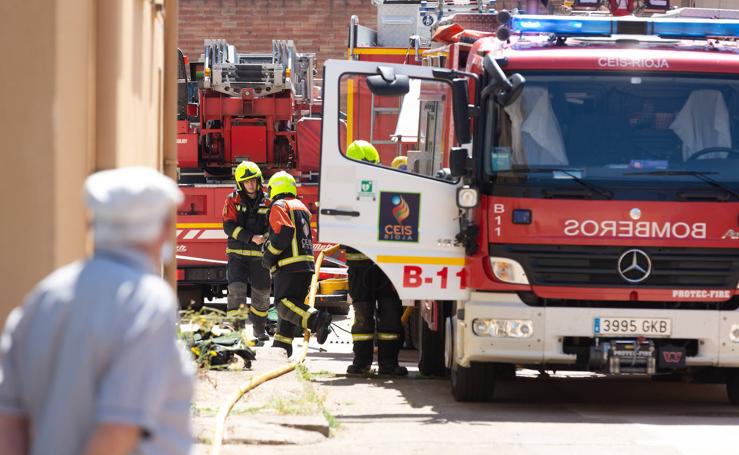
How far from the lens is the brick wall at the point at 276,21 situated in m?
27.4

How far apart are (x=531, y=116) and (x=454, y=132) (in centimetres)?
62

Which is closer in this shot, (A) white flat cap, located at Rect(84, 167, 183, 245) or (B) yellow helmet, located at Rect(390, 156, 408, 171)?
(A) white flat cap, located at Rect(84, 167, 183, 245)

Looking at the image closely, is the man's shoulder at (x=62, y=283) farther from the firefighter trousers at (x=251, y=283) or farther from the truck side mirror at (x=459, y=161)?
the firefighter trousers at (x=251, y=283)

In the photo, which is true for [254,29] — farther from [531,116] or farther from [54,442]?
[54,442]

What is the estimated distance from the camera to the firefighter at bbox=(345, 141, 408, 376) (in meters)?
11.5

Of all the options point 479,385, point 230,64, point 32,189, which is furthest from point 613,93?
point 230,64

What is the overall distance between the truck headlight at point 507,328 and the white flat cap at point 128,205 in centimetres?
605

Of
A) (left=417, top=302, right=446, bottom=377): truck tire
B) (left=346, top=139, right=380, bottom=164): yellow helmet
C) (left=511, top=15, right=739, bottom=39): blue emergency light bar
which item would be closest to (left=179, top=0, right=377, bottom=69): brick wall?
(left=346, top=139, right=380, bottom=164): yellow helmet

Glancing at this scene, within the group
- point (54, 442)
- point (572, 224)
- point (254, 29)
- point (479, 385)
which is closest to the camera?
point (54, 442)

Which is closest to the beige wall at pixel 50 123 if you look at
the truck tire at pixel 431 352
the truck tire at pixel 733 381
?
the truck tire at pixel 733 381

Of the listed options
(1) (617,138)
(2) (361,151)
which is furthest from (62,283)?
(2) (361,151)

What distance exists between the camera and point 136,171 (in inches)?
121

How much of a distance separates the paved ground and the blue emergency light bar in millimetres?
2608

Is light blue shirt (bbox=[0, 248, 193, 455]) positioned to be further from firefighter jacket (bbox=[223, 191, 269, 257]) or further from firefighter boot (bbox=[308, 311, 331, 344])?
firefighter jacket (bbox=[223, 191, 269, 257])
